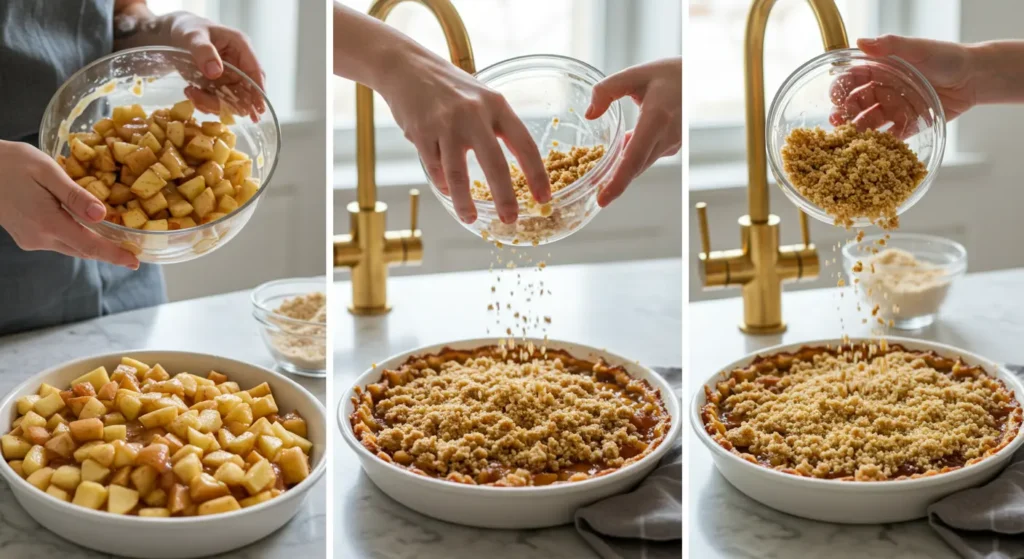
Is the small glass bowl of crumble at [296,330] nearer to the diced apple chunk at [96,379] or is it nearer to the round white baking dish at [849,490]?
the diced apple chunk at [96,379]

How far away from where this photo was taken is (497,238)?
99 centimetres

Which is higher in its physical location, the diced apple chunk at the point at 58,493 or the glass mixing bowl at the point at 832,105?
the glass mixing bowl at the point at 832,105

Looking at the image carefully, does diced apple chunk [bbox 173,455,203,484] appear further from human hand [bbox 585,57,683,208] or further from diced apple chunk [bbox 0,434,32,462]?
human hand [bbox 585,57,683,208]

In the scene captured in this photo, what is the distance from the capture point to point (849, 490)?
2.72 ft

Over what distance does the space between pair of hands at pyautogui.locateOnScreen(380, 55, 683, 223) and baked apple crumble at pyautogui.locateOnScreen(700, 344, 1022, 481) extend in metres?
0.27

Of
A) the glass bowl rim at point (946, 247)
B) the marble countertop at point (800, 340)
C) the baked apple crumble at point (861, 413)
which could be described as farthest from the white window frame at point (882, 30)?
the baked apple crumble at point (861, 413)

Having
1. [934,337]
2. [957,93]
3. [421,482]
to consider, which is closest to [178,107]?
[421,482]

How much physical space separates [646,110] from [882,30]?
68.5 inches

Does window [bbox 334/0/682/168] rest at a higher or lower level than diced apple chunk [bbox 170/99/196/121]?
higher

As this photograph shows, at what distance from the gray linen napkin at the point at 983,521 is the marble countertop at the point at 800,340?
0.06 feet

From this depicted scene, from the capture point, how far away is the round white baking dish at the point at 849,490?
0.83 metres

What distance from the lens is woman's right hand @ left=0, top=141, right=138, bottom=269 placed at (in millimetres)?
934

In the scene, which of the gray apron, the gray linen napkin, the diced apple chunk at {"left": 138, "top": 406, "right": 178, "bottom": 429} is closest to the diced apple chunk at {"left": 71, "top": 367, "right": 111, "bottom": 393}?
the diced apple chunk at {"left": 138, "top": 406, "right": 178, "bottom": 429}

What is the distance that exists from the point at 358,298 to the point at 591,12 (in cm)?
137
